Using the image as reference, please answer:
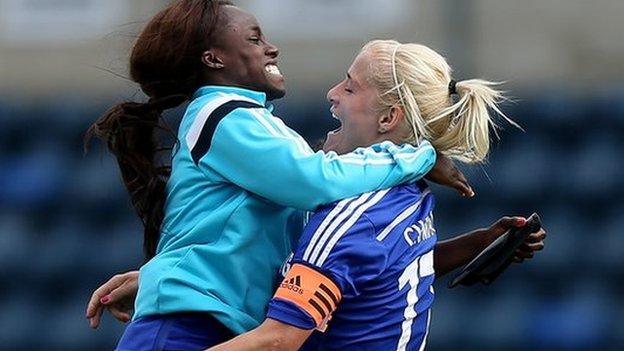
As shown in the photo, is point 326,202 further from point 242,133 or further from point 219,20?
point 219,20

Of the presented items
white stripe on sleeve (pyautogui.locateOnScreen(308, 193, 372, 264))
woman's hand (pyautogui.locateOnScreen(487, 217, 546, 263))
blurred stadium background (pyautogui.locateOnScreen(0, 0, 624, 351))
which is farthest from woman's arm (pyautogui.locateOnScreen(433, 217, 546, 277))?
blurred stadium background (pyautogui.locateOnScreen(0, 0, 624, 351))

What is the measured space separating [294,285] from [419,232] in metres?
0.30

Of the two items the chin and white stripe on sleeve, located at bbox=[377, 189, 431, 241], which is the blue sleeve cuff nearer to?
white stripe on sleeve, located at bbox=[377, 189, 431, 241]

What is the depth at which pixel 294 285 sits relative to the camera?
2.99 m

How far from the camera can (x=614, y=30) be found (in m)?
7.78

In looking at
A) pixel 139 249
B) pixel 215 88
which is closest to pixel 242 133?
pixel 215 88

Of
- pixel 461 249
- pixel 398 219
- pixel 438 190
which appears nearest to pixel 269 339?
pixel 398 219

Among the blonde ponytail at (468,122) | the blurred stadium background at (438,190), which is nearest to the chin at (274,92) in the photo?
the blonde ponytail at (468,122)

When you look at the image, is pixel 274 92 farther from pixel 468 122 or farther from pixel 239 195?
pixel 468 122

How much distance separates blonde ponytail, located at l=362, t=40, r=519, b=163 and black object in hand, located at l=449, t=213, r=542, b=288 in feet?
0.58

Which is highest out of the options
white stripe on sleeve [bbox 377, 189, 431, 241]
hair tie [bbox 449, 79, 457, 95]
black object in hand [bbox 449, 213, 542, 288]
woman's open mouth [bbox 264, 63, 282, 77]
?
hair tie [bbox 449, 79, 457, 95]

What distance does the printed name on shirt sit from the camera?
314 centimetres

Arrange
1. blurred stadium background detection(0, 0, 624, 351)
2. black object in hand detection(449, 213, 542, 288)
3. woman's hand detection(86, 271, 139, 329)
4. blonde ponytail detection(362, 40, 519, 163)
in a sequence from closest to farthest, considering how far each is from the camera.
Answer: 1. blonde ponytail detection(362, 40, 519, 163)
2. black object in hand detection(449, 213, 542, 288)
3. woman's hand detection(86, 271, 139, 329)
4. blurred stadium background detection(0, 0, 624, 351)

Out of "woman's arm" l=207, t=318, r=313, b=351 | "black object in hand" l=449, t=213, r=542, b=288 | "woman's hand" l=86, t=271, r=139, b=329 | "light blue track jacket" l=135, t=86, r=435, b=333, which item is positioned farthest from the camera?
"woman's hand" l=86, t=271, r=139, b=329
